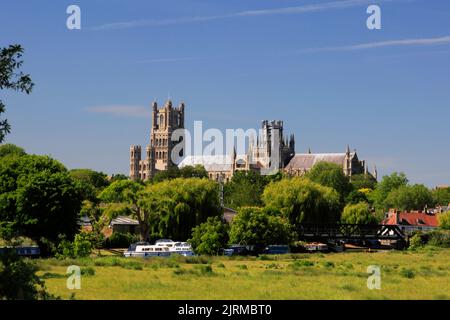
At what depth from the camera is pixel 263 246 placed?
268 feet

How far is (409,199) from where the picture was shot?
186000 millimetres

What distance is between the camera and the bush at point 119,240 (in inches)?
3381

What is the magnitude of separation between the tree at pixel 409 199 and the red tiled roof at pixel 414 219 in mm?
38080

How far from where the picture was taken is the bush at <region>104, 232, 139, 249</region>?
3381 inches

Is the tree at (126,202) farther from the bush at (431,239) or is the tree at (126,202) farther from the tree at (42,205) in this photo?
the bush at (431,239)

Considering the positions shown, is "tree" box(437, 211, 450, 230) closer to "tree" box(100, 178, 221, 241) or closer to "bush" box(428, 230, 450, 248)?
"bush" box(428, 230, 450, 248)

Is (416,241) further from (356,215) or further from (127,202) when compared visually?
(127,202)

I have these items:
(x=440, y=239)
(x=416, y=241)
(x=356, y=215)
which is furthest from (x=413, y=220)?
(x=416, y=241)

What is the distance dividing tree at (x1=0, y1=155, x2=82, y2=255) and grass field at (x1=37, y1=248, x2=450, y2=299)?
15.8 metres

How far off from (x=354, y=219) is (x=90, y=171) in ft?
284

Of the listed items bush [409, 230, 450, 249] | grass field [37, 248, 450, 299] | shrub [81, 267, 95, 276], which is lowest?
grass field [37, 248, 450, 299]

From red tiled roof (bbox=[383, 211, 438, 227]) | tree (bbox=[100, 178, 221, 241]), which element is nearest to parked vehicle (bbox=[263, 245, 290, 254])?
tree (bbox=[100, 178, 221, 241])
